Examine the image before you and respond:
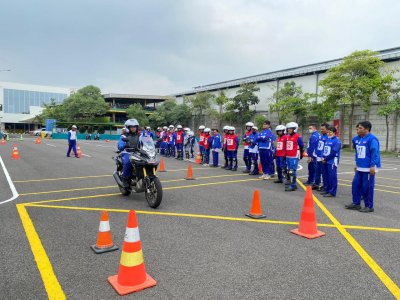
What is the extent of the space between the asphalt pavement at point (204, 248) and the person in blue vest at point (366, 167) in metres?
0.38

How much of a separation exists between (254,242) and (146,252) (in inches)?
65.8

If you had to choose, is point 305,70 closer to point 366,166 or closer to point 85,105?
point 366,166

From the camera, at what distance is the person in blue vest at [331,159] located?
8.84 meters

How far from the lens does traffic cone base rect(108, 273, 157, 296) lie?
3430 mm

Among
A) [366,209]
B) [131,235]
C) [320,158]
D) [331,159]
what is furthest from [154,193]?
[320,158]

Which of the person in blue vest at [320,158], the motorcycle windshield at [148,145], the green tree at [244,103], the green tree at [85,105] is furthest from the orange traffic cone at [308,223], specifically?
the green tree at [85,105]

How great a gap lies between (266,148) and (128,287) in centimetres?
914

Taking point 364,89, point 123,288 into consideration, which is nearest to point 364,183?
point 123,288

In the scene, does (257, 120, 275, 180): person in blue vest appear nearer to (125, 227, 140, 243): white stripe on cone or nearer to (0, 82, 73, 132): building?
(125, 227, 140, 243): white stripe on cone

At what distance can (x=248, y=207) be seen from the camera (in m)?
7.27

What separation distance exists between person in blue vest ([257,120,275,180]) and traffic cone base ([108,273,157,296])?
873 cm

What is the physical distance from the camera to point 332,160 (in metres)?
8.91

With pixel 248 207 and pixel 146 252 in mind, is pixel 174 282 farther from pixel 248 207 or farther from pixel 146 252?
pixel 248 207

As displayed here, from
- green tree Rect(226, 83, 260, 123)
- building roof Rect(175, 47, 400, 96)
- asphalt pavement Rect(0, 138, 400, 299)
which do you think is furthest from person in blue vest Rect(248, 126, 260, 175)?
green tree Rect(226, 83, 260, 123)
